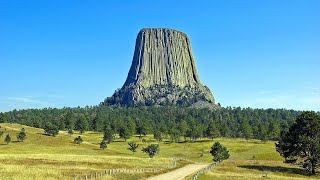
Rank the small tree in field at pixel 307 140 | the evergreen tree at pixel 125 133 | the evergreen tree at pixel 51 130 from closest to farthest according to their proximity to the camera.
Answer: the small tree in field at pixel 307 140
the evergreen tree at pixel 51 130
the evergreen tree at pixel 125 133

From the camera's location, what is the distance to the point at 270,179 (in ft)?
186

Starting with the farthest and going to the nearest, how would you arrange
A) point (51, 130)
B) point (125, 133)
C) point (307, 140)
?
point (125, 133), point (51, 130), point (307, 140)

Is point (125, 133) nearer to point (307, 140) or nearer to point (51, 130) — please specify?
point (51, 130)

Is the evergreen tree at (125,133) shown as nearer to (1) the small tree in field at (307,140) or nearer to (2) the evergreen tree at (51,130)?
(2) the evergreen tree at (51,130)

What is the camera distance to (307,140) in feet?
236

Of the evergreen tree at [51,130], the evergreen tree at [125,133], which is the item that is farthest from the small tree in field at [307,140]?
the evergreen tree at [125,133]

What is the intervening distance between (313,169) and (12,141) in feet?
360

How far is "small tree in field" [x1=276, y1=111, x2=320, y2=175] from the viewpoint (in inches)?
2830

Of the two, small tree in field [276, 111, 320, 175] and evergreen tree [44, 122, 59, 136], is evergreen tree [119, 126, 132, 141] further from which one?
small tree in field [276, 111, 320, 175]

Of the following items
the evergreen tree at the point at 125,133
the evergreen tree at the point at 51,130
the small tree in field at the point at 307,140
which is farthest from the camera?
the evergreen tree at the point at 125,133

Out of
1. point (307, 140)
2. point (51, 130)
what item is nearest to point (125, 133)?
point (51, 130)

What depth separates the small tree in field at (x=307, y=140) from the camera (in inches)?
2830

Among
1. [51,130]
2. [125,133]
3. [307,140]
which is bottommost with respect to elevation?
[125,133]

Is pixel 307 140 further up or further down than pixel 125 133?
further up
